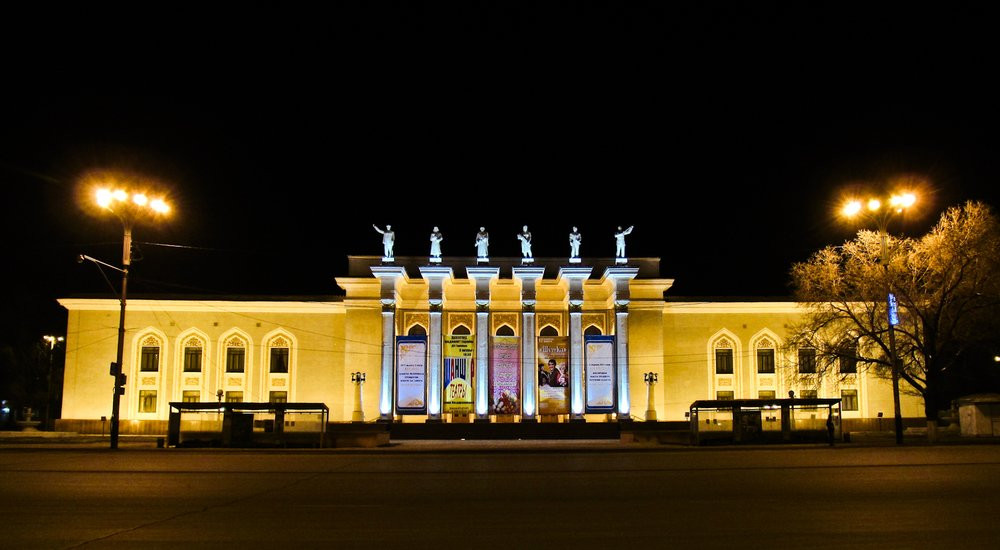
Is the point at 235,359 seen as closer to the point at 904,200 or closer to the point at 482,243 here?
the point at 482,243

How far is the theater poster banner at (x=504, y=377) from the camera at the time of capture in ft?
158

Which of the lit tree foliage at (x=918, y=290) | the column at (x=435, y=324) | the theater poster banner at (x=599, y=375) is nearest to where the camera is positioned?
the lit tree foliage at (x=918, y=290)

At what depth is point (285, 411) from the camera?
32.2 meters

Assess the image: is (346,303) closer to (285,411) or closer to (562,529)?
(285,411)

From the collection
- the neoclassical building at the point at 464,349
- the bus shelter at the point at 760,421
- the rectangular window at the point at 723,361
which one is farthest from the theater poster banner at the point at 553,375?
the bus shelter at the point at 760,421

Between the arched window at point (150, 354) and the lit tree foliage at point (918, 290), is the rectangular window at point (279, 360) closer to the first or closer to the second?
the arched window at point (150, 354)

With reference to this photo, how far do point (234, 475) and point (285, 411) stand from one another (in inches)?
575

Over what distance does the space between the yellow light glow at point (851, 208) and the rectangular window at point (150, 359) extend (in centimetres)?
3859

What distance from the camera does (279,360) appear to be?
49.9m

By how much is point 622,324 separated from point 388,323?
13567 millimetres

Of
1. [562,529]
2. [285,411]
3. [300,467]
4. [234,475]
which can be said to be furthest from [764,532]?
[285,411]

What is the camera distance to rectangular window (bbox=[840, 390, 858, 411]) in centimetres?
4962

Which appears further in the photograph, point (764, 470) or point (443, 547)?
point (764, 470)

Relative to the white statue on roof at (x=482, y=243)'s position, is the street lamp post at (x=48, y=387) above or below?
below
